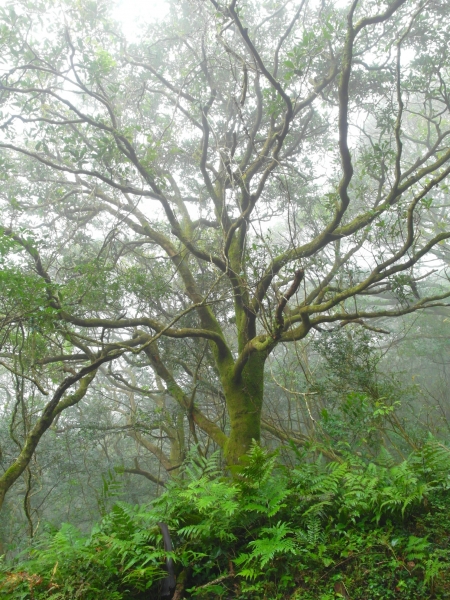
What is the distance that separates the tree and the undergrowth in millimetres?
1381

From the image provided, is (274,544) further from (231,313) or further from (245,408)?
(231,313)

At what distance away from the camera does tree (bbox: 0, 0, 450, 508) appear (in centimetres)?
471

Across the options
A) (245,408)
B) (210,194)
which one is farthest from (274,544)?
(210,194)

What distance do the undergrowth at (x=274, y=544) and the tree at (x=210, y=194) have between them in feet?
4.53

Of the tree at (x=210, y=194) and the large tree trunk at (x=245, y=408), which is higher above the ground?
the tree at (x=210, y=194)

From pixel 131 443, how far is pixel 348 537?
13566 mm

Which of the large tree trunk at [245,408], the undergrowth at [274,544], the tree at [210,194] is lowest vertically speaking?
the undergrowth at [274,544]

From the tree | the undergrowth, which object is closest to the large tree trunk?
the tree

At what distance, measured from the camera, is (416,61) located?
6.88 meters

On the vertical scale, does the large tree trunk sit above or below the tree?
below

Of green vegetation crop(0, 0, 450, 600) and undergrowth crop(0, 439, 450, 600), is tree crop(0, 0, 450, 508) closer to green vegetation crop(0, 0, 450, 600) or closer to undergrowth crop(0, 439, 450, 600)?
green vegetation crop(0, 0, 450, 600)

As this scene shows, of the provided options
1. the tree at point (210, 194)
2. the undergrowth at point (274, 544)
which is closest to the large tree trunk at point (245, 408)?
the tree at point (210, 194)

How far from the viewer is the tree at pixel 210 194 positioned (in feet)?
15.5

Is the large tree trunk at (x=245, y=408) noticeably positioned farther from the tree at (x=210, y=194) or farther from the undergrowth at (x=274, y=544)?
the undergrowth at (x=274, y=544)
